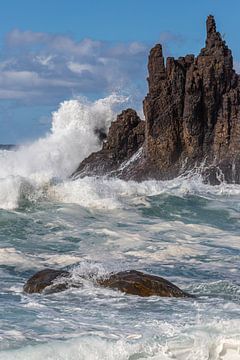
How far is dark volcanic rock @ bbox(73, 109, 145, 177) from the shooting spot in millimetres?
23078

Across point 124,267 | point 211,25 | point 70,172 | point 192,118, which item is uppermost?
point 211,25

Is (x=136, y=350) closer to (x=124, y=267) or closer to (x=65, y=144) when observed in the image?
Result: (x=124, y=267)

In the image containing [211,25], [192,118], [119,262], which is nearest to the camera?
[119,262]

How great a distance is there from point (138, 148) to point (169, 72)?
9.08ft

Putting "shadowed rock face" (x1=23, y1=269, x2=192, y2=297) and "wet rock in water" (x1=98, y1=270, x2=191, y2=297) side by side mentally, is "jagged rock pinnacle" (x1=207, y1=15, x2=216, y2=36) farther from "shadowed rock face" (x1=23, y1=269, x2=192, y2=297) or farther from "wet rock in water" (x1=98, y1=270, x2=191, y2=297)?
"wet rock in water" (x1=98, y1=270, x2=191, y2=297)

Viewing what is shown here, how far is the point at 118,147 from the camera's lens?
23.4 meters

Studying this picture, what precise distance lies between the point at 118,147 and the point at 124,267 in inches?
546

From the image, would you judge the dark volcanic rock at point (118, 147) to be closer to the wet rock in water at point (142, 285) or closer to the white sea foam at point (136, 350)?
the wet rock in water at point (142, 285)

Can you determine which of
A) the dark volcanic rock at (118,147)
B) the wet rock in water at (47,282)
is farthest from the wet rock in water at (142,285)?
the dark volcanic rock at (118,147)

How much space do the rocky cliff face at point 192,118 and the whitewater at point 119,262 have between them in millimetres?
850

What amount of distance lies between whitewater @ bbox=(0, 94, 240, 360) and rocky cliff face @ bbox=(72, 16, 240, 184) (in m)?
0.85

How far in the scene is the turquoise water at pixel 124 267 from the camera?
5668 mm

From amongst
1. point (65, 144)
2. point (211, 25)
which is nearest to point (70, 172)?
point (65, 144)

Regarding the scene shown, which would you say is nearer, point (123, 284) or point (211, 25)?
point (123, 284)
